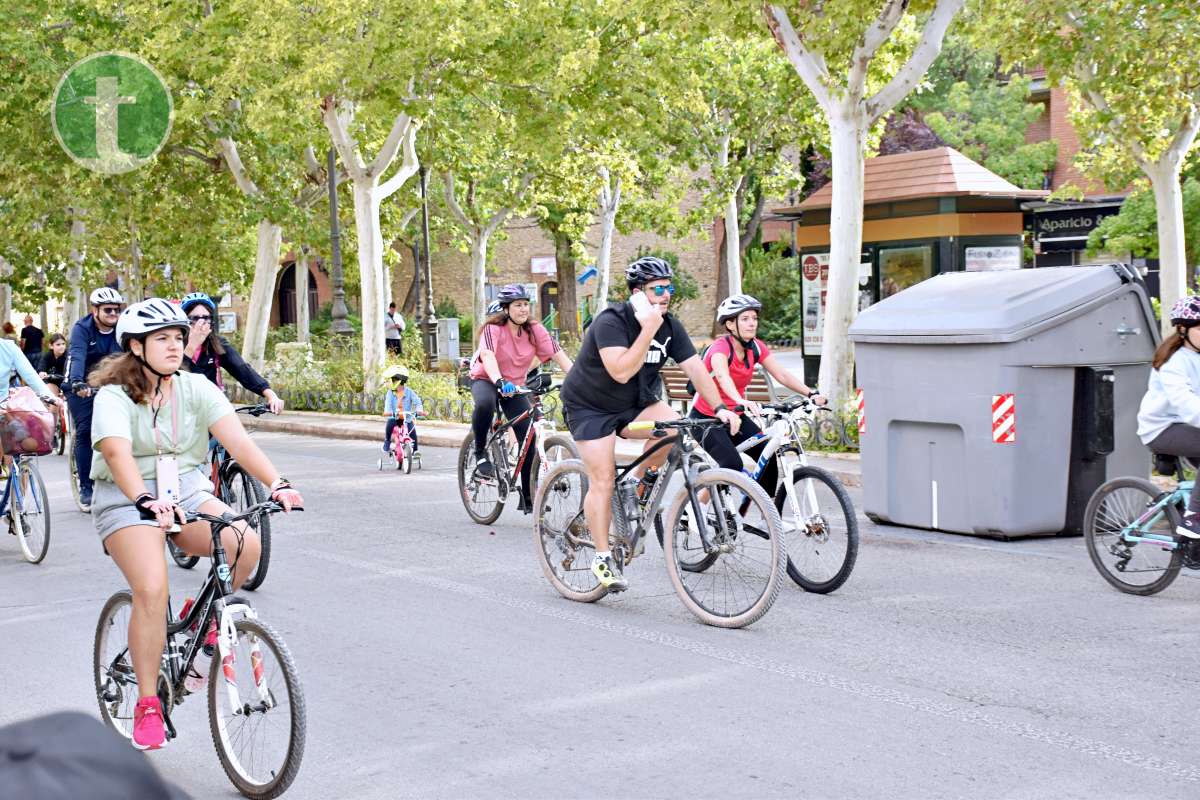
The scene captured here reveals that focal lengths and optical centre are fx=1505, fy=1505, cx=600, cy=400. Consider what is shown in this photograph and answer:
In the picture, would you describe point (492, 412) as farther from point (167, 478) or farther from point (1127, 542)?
point (167, 478)

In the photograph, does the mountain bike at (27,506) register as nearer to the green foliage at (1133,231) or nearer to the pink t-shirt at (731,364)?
the pink t-shirt at (731,364)

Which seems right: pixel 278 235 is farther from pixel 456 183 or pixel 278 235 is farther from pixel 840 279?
pixel 840 279

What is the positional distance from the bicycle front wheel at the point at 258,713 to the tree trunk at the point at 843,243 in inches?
459

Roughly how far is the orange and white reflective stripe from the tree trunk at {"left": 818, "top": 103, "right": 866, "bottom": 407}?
6.24 meters

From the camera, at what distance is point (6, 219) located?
115 feet

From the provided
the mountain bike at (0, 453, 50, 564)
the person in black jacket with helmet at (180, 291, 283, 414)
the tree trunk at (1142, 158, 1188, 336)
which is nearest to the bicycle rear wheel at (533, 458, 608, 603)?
the person in black jacket with helmet at (180, 291, 283, 414)

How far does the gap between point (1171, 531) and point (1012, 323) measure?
2.27 m

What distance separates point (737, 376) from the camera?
9094 millimetres

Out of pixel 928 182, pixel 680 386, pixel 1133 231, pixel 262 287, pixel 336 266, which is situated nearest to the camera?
pixel 680 386

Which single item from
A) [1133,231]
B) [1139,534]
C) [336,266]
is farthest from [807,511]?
[336,266]

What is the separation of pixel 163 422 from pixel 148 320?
40cm

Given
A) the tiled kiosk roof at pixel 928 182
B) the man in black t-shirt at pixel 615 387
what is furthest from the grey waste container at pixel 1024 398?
the tiled kiosk roof at pixel 928 182

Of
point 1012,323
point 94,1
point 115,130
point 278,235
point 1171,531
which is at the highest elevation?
point 94,1

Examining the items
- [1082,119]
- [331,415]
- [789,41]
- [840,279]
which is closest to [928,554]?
[840,279]
